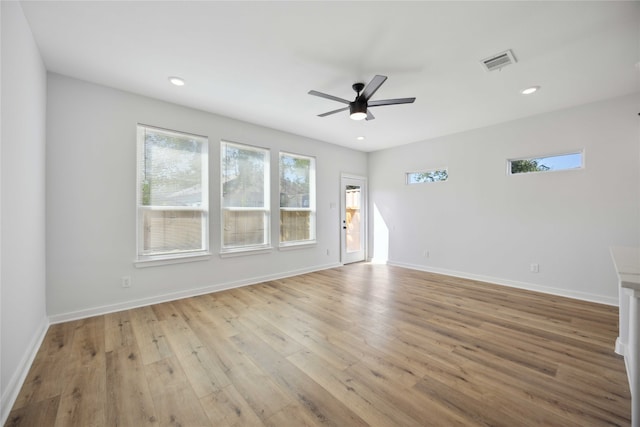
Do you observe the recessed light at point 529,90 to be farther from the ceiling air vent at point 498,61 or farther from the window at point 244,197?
the window at point 244,197

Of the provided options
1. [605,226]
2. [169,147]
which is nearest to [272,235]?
[169,147]

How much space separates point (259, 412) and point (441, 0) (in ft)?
Answer: 10.2

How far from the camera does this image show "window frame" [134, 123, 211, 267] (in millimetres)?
3391

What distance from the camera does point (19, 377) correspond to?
185 centimetres

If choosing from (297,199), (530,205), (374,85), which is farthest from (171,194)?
(530,205)

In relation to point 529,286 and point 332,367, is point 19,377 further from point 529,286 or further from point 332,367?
point 529,286

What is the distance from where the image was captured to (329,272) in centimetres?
535

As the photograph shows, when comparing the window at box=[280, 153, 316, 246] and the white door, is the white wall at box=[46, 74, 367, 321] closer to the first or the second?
the window at box=[280, 153, 316, 246]

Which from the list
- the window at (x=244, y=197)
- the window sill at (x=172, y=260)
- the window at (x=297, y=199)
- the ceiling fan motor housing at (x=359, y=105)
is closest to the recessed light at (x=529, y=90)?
the ceiling fan motor housing at (x=359, y=105)

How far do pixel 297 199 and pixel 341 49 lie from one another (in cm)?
319

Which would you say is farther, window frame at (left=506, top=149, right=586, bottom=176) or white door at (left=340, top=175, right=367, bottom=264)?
white door at (left=340, top=175, right=367, bottom=264)

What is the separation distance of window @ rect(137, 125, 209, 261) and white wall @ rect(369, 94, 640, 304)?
4.20 meters

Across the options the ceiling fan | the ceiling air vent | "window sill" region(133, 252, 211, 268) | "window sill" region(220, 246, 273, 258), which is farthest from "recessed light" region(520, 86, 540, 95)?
"window sill" region(133, 252, 211, 268)

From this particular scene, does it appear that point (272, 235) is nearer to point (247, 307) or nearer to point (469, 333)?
point (247, 307)
